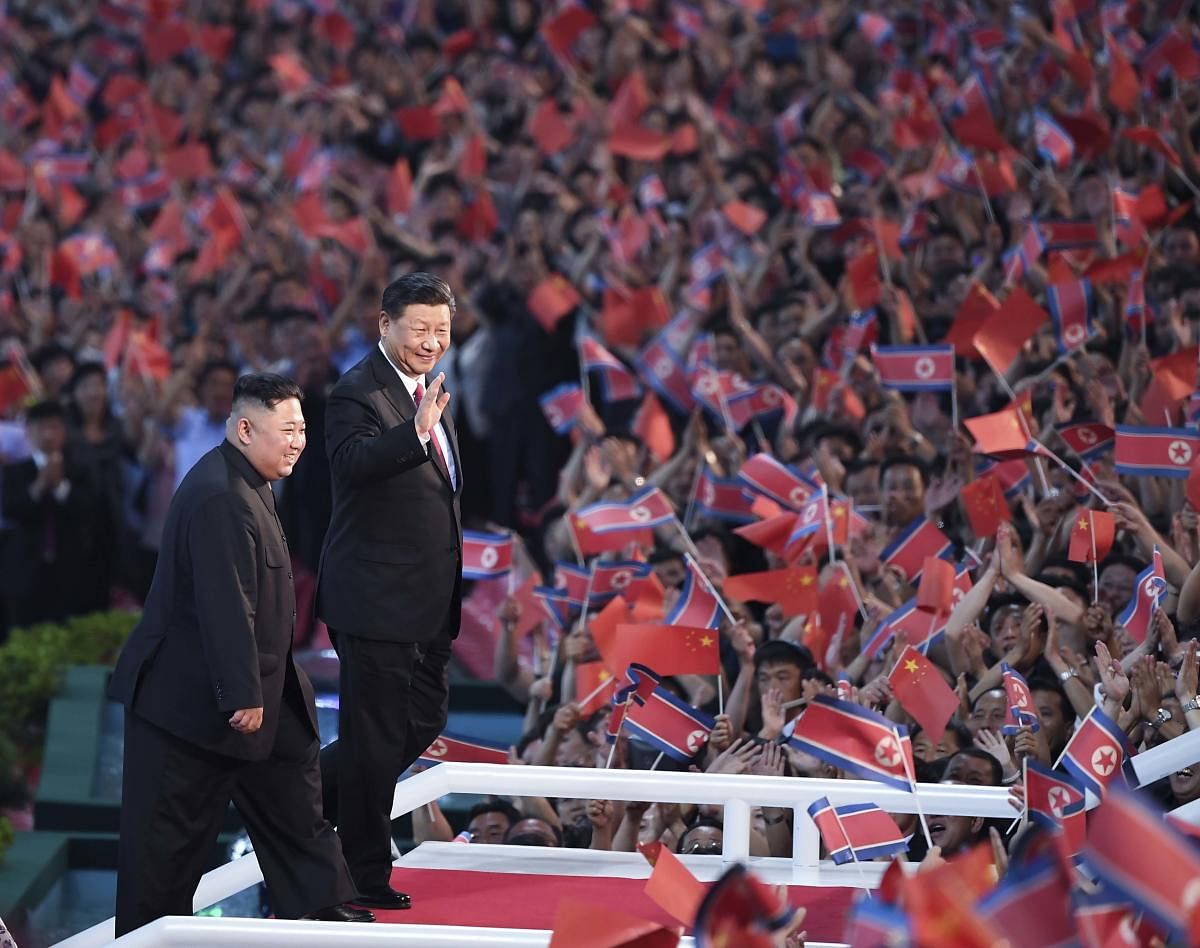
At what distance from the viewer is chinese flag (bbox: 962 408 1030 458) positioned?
788cm

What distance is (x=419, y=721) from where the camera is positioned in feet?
17.7

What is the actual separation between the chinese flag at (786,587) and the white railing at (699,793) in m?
1.97

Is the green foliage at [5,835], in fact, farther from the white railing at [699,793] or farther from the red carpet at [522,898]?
the white railing at [699,793]

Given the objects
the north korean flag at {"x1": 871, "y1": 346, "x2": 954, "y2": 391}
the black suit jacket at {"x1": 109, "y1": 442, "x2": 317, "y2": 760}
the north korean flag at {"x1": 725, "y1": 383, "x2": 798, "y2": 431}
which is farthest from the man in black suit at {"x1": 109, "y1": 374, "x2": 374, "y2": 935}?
the north korean flag at {"x1": 725, "y1": 383, "x2": 798, "y2": 431}

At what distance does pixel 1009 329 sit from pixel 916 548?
1.41 m

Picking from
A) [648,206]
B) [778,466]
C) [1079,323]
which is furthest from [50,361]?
[1079,323]

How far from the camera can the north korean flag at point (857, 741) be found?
17.4ft

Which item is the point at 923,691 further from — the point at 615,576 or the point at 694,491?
the point at 694,491

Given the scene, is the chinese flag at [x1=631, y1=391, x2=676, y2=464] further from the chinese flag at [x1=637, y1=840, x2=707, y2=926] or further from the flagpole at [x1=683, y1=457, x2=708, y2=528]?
the chinese flag at [x1=637, y1=840, x2=707, y2=926]

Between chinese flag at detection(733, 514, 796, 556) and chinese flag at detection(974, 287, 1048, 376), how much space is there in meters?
1.32

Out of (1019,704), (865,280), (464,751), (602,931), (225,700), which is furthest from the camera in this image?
(865,280)

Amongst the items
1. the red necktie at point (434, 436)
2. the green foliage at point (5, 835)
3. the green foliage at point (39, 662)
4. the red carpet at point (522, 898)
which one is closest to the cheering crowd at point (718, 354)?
the red carpet at point (522, 898)

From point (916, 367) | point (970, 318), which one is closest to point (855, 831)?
point (916, 367)

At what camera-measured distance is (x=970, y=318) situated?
9391mm
